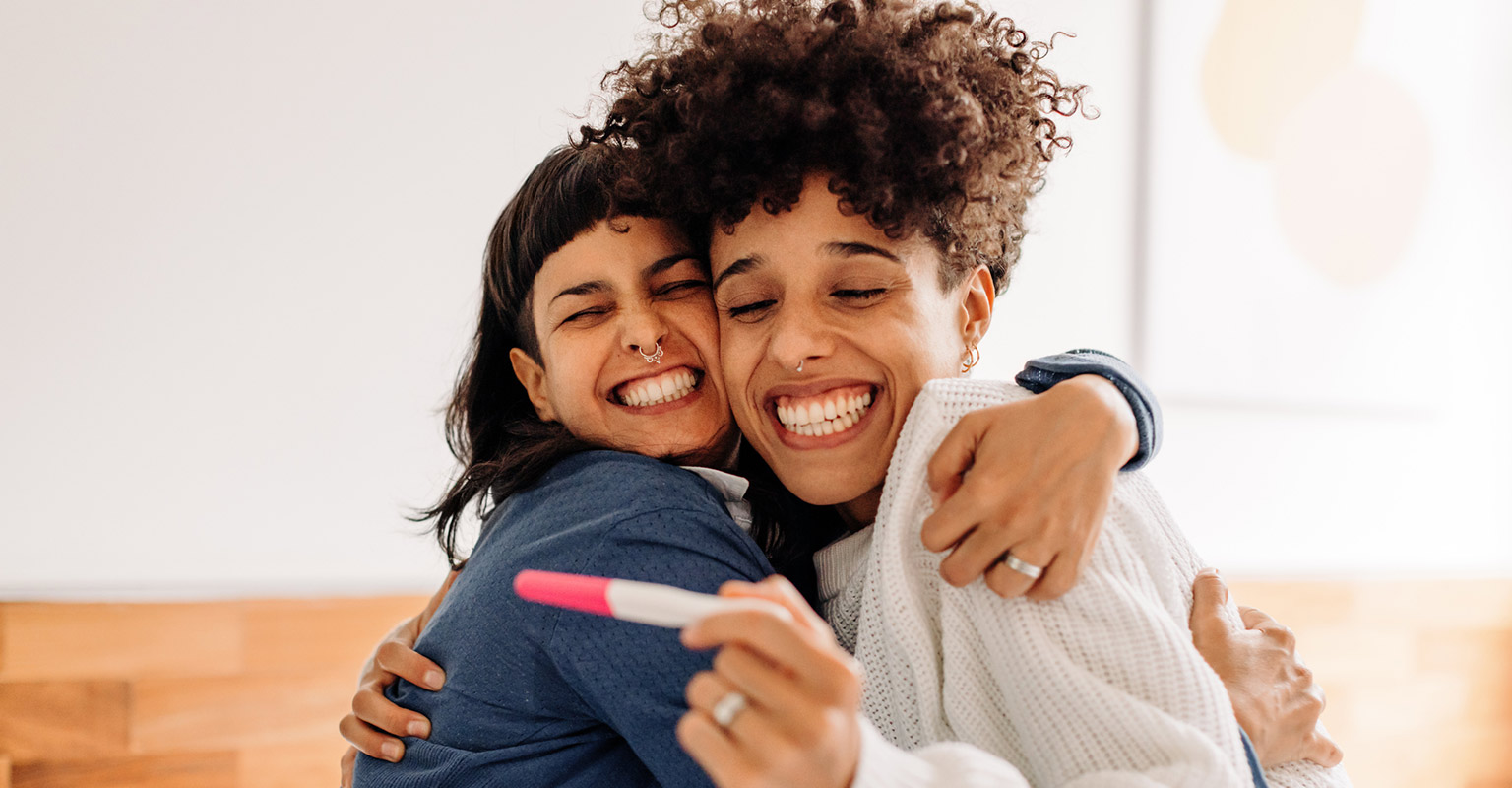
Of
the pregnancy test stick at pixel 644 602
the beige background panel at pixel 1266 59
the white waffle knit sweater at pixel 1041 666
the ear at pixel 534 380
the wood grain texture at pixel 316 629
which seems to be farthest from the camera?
the beige background panel at pixel 1266 59

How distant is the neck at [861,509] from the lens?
115 cm

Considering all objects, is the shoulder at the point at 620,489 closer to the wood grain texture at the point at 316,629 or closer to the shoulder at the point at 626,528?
the shoulder at the point at 626,528

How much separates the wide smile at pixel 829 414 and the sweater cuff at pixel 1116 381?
0.50ft

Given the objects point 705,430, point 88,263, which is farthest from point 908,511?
point 88,263

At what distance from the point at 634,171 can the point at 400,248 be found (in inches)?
33.1

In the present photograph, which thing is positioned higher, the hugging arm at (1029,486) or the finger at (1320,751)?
the hugging arm at (1029,486)

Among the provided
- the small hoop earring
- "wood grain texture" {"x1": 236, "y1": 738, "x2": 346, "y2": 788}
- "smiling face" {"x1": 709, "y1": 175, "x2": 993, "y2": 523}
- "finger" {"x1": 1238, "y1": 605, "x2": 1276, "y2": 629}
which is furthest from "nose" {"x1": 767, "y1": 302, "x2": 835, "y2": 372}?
"wood grain texture" {"x1": 236, "y1": 738, "x2": 346, "y2": 788}

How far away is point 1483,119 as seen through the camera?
2.76 metres

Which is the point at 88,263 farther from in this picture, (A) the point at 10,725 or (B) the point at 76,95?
(A) the point at 10,725

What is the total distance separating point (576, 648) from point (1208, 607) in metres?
0.58

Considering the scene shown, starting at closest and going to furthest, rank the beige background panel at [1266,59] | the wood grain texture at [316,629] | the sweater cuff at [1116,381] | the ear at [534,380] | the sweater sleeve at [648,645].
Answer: the sweater sleeve at [648,645] → the sweater cuff at [1116,381] → the ear at [534,380] → the wood grain texture at [316,629] → the beige background panel at [1266,59]

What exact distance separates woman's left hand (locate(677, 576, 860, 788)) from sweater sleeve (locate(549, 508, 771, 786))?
288 mm

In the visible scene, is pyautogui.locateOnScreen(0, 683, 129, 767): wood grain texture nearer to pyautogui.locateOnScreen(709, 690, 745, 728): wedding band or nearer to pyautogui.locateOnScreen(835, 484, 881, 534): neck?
pyautogui.locateOnScreen(835, 484, 881, 534): neck

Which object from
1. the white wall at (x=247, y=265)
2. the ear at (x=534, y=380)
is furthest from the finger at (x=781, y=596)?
the white wall at (x=247, y=265)
